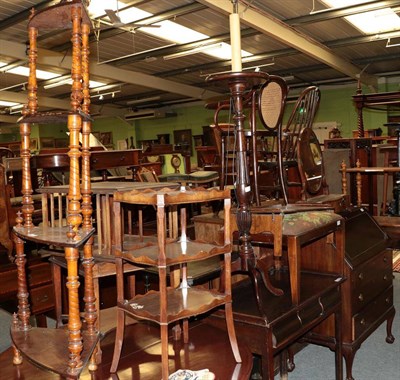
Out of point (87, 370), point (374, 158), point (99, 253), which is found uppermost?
point (374, 158)

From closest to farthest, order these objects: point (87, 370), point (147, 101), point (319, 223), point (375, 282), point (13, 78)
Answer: point (87, 370), point (319, 223), point (375, 282), point (13, 78), point (147, 101)

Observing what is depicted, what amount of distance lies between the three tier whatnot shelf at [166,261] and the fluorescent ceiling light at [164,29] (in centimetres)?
489

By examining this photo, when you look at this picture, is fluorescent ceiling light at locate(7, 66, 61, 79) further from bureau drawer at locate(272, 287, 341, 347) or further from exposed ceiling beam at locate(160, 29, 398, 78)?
bureau drawer at locate(272, 287, 341, 347)

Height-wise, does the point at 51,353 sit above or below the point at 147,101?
below

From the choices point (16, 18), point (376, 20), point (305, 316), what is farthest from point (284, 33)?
point (305, 316)

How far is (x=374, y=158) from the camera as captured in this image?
6988 millimetres

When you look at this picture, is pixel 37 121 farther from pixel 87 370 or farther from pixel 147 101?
pixel 147 101

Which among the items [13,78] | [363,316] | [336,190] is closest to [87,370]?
[363,316]

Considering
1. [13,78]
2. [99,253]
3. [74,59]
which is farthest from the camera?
[13,78]

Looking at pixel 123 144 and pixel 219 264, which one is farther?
pixel 123 144

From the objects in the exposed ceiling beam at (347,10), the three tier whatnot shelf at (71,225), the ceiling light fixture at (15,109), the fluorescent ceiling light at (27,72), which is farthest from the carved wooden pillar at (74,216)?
the ceiling light fixture at (15,109)

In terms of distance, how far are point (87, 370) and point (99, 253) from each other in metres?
0.52

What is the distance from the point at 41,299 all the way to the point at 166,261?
7.94ft

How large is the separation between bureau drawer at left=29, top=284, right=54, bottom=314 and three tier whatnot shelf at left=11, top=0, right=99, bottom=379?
1764 mm
